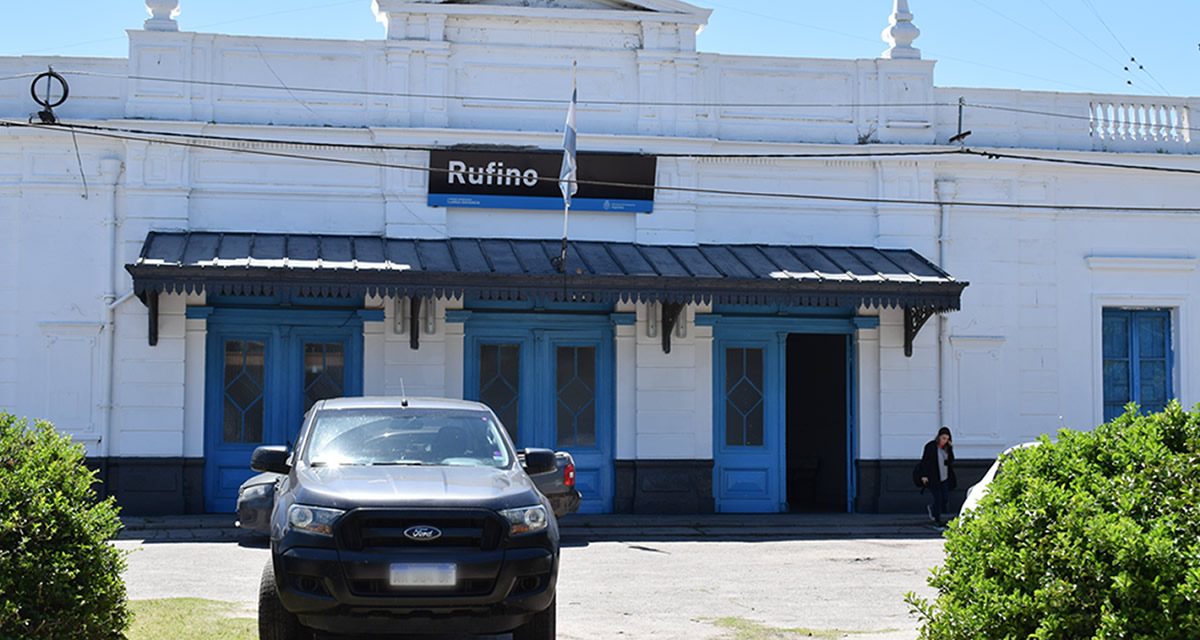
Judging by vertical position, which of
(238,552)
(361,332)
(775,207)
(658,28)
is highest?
(658,28)

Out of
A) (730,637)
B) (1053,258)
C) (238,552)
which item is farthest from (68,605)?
(1053,258)

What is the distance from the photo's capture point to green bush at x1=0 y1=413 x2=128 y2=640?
7.26m

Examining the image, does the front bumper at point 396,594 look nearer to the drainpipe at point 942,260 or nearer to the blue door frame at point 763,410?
the blue door frame at point 763,410

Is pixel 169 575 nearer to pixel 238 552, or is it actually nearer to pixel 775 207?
pixel 238 552

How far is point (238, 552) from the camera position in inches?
605

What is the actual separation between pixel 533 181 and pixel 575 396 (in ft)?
9.97

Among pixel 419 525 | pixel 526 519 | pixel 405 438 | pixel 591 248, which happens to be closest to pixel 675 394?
pixel 591 248

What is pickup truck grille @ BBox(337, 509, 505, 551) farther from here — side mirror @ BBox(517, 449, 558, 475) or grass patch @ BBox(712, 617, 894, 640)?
grass patch @ BBox(712, 617, 894, 640)

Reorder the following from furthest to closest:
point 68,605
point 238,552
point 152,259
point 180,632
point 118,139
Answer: point 118,139 → point 152,259 → point 238,552 → point 180,632 → point 68,605

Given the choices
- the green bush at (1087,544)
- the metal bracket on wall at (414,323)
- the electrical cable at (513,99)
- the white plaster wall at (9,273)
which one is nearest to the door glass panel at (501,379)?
the metal bracket on wall at (414,323)

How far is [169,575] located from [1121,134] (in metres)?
15.4

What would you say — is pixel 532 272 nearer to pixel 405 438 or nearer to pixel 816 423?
pixel 816 423

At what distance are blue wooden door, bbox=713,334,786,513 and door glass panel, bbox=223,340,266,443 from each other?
20.7 feet

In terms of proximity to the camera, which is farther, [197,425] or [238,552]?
[197,425]
